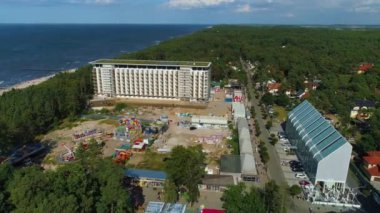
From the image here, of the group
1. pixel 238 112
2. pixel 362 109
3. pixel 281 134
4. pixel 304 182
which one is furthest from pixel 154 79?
pixel 304 182

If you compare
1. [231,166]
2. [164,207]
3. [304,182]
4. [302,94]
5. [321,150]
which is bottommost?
[304,182]

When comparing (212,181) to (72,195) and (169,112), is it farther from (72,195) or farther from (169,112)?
(169,112)

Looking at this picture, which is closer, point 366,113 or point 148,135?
point 148,135

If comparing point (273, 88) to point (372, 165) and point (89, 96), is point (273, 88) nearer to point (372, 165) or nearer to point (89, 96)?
point (372, 165)

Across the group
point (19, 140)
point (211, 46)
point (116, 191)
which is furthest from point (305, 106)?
point (211, 46)

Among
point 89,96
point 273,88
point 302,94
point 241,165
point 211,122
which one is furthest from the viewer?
point 273,88

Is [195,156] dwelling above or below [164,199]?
above
